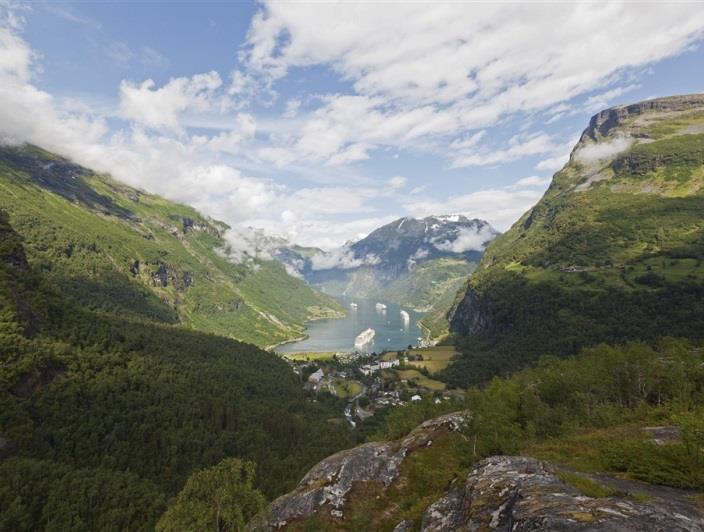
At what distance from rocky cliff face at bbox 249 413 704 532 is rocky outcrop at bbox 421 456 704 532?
3 centimetres

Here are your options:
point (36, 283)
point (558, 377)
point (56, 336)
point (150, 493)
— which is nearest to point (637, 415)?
point (558, 377)

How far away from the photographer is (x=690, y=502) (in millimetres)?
13734

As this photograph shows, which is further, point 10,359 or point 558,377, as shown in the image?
point 10,359

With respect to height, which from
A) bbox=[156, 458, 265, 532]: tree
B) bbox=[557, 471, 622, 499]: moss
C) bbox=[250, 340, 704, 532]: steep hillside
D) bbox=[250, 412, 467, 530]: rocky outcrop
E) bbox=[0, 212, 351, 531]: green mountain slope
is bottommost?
bbox=[0, 212, 351, 531]: green mountain slope

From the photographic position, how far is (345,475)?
42.1 metres

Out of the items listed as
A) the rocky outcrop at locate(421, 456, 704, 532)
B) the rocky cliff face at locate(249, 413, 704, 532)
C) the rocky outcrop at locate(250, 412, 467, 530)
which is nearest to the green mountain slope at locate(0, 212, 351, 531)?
the rocky outcrop at locate(250, 412, 467, 530)

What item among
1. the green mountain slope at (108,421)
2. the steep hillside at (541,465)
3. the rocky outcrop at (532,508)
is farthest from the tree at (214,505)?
the green mountain slope at (108,421)

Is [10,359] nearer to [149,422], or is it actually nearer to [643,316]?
[149,422]

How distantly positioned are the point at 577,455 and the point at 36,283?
657 feet

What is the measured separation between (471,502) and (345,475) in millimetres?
26538

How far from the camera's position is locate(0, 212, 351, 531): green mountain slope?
7400 centimetres

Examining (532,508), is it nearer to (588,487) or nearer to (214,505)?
(588,487)

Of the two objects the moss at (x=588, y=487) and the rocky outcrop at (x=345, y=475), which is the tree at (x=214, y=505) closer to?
the rocky outcrop at (x=345, y=475)

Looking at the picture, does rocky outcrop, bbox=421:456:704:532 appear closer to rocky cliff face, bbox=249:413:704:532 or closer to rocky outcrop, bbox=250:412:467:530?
rocky cliff face, bbox=249:413:704:532
